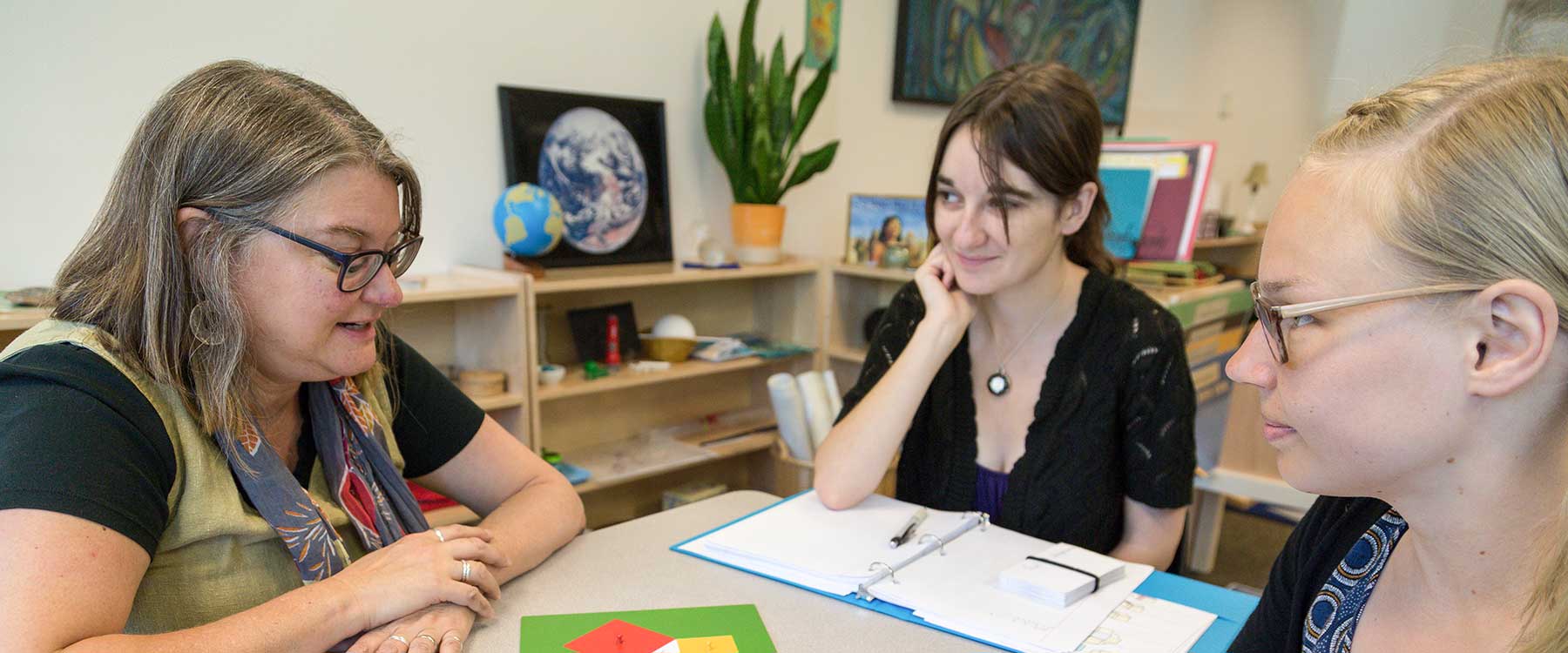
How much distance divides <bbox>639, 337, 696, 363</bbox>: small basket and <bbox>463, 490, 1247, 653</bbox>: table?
154cm

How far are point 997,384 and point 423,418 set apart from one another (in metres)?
0.96

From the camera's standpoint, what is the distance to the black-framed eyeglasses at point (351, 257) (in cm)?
106

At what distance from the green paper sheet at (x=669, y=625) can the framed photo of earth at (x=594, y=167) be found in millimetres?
1601

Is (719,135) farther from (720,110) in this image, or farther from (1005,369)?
(1005,369)

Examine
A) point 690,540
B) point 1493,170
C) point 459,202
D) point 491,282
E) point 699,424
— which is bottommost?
point 699,424

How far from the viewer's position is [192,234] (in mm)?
1045

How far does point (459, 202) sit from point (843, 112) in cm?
156

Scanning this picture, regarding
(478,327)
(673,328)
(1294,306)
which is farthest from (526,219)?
(1294,306)

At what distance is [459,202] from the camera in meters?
2.61

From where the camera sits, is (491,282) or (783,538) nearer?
(783,538)

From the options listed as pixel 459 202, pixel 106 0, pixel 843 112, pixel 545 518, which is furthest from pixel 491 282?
pixel 843 112

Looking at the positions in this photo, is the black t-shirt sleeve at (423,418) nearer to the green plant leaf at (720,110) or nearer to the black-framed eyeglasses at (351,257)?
the black-framed eyeglasses at (351,257)

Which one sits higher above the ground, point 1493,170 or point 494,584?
point 1493,170

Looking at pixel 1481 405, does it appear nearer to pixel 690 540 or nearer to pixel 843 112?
pixel 690 540
